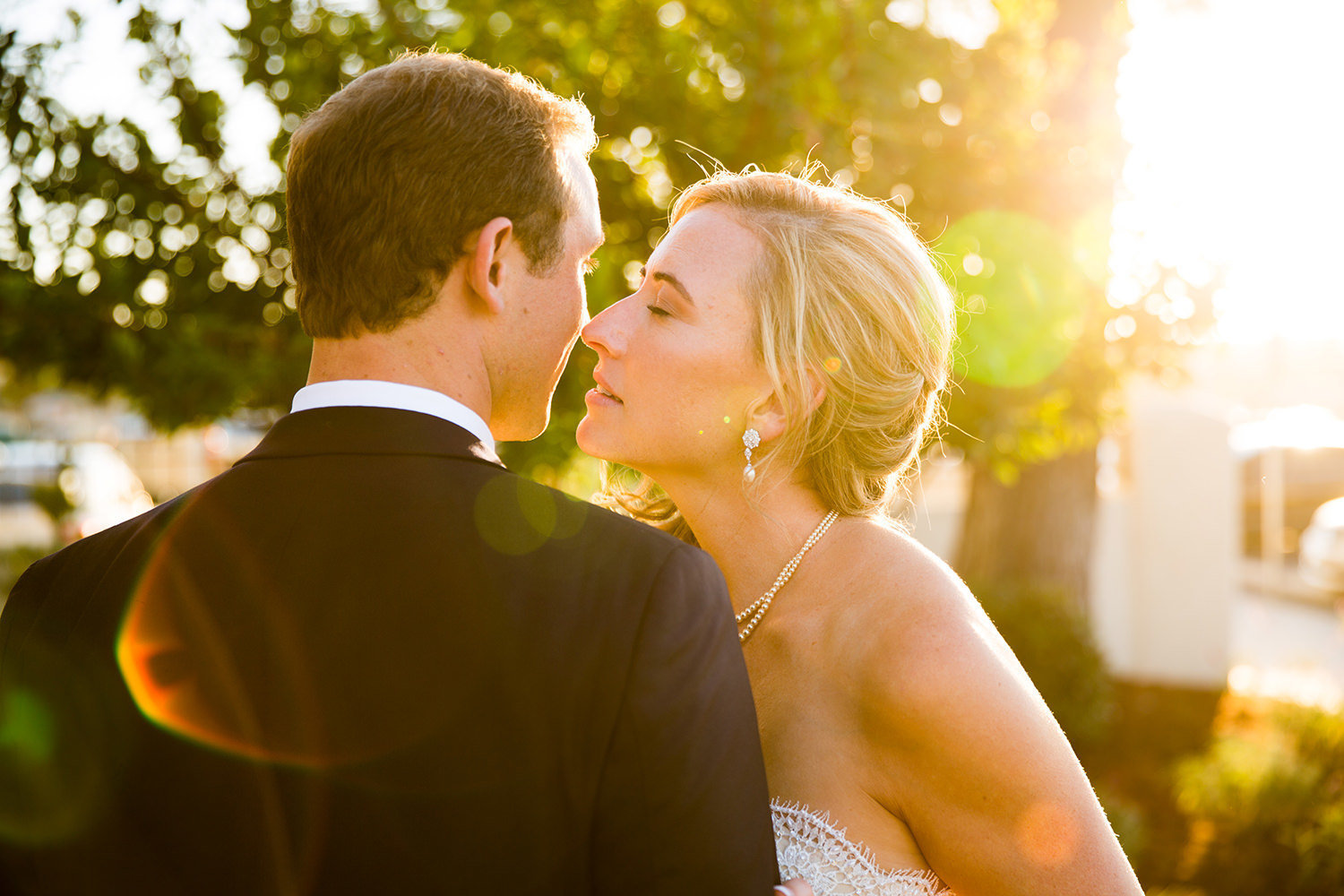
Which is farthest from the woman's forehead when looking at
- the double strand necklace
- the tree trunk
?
the tree trunk

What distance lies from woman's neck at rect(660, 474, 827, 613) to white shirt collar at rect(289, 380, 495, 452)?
3.87ft

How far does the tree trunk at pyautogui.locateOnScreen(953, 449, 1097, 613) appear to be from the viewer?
9.97 m

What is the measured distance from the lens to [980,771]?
6.96 ft

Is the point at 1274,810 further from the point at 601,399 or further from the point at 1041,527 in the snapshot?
the point at 601,399

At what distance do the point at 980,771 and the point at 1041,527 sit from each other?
8.52 metres

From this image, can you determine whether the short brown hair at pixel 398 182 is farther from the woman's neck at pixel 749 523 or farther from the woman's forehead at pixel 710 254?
the woman's neck at pixel 749 523

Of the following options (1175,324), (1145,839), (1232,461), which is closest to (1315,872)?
(1145,839)

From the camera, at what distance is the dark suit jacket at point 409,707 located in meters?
1.48

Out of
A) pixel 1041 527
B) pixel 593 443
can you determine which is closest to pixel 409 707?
pixel 593 443

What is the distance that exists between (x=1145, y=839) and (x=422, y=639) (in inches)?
289

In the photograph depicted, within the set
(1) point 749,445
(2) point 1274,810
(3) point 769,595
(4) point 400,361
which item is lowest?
(2) point 1274,810

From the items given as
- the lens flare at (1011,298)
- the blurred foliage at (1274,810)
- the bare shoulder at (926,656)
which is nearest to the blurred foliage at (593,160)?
the lens flare at (1011,298)

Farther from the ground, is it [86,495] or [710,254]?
[710,254]

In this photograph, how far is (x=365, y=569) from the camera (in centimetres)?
153
